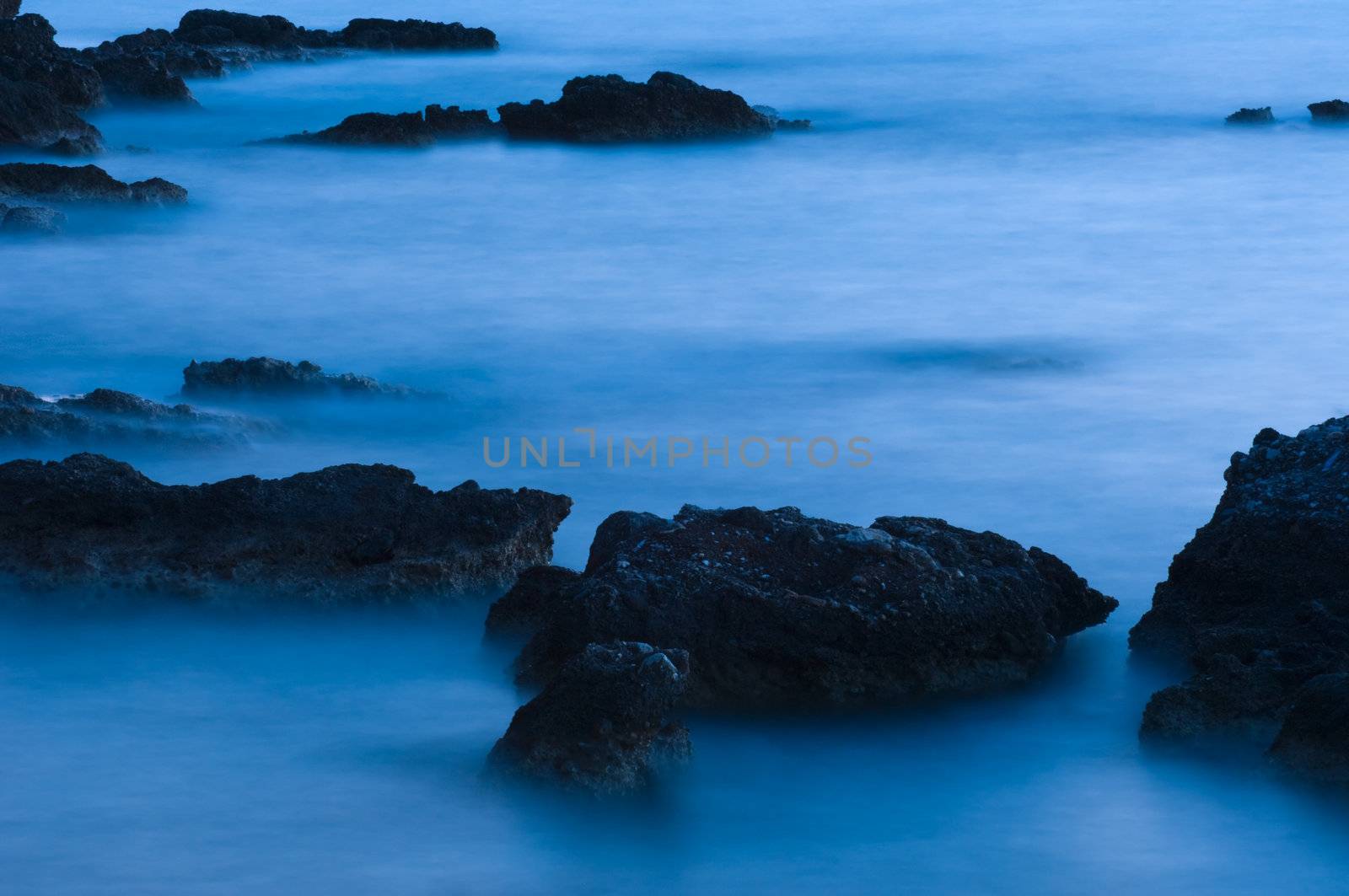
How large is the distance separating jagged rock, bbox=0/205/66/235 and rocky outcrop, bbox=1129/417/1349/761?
7.34m

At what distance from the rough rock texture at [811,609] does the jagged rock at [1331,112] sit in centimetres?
1196

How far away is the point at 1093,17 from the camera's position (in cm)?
2322

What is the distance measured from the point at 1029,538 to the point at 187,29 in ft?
48.2

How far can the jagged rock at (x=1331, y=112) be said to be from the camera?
1565 cm

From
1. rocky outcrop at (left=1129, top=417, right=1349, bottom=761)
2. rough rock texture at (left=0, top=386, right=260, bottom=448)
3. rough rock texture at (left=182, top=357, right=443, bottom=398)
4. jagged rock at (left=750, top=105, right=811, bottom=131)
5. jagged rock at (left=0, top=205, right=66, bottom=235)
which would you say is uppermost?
jagged rock at (left=750, top=105, right=811, bottom=131)

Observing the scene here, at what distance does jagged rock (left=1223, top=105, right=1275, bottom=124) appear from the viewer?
15.7 meters

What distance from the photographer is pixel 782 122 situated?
15141 millimetres

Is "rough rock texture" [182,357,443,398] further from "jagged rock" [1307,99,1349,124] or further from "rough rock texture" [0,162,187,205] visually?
"jagged rock" [1307,99,1349,124]

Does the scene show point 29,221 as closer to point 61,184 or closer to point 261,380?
point 61,184

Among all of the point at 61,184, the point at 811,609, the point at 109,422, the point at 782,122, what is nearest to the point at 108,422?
the point at 109,422

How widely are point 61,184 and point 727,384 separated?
4978mm

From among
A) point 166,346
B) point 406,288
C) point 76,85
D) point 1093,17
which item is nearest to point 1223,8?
point 1093,17

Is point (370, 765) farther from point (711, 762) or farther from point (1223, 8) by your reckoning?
point (1223, 8)

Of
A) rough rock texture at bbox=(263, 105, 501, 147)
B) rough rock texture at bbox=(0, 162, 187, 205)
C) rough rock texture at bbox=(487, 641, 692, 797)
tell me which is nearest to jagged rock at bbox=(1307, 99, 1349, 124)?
rough rock texture at bbox=(263, 105, 501, 147)
